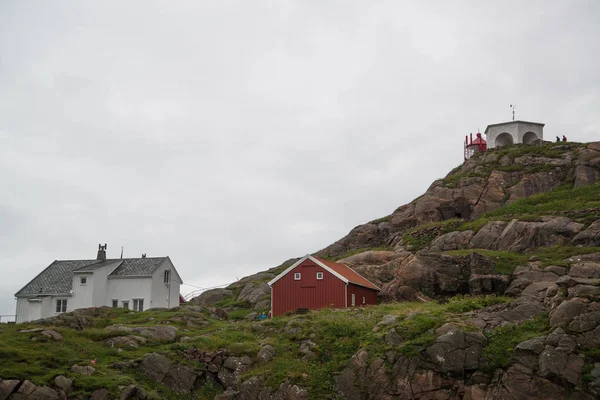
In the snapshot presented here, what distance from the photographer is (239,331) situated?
38500 mm

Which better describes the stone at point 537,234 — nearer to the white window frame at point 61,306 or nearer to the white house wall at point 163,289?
the white house wall at point 163,289

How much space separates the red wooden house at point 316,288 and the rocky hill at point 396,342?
3638 millimetres

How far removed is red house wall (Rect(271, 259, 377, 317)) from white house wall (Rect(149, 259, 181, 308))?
11.9 m

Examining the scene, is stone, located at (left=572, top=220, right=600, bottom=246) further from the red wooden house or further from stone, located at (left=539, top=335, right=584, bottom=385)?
stone, located at (left=539, top=335, right=584, bottom=385)

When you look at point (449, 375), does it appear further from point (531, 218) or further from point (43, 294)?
point (43, 294)

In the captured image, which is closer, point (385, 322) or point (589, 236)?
point (385, 322)

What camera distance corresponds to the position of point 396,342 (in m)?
31.7

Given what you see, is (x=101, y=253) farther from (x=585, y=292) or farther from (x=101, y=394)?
(x=585, y=292)

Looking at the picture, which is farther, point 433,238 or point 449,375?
point 433,238

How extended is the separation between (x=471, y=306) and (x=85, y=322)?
25227 millimetres

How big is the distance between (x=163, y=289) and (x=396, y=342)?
95.8 ft

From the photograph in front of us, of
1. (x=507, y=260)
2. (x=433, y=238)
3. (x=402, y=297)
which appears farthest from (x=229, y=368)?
(x=433, y=238)

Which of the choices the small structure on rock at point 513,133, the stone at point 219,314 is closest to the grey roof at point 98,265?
the stone at point 219,314

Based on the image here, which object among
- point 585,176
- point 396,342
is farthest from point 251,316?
point 585,176
